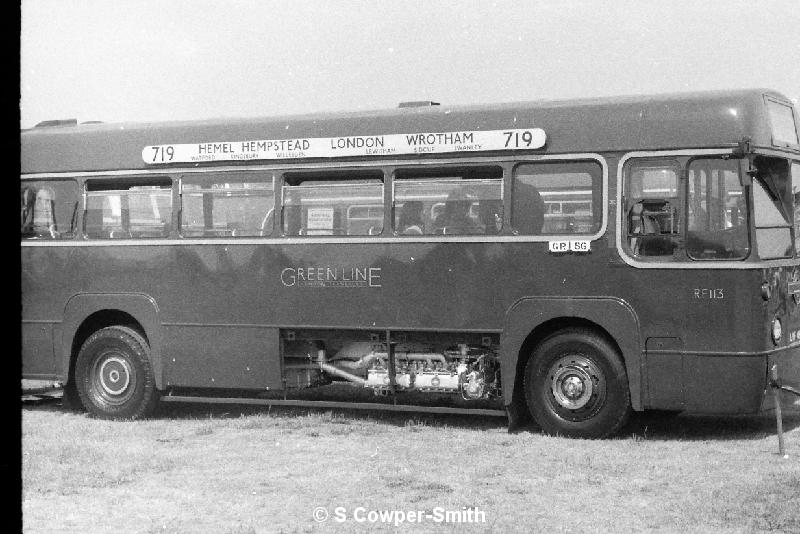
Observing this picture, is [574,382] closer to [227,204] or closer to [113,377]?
[227,204]

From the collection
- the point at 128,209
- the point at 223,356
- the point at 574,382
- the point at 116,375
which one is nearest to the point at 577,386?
the point at 574,382

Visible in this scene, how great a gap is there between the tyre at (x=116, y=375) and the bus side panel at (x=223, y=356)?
1.16 ft

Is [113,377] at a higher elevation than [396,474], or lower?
higher

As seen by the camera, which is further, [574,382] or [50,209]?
[50,209]

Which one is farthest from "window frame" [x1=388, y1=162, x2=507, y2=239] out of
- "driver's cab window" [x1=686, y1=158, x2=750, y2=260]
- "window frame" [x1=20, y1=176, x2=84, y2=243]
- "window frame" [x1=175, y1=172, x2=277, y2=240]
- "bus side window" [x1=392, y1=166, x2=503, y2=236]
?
"window frame" [x1=20, y1=176, x2=84, y2=243]

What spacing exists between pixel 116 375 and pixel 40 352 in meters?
1.00

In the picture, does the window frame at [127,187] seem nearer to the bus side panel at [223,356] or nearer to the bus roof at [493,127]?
the bus roof at [493,127]

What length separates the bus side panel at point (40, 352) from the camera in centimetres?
1230

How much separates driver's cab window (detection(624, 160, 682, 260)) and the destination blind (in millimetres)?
1006

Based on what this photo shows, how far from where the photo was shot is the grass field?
6699mm

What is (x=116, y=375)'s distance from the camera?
12.1 m

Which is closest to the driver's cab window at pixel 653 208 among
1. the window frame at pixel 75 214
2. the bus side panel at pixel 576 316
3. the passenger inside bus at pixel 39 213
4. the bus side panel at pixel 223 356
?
the bus side panel at pixel 576 316

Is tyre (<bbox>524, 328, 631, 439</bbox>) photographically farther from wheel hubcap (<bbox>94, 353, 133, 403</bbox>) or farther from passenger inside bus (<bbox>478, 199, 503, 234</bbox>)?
wheel hubcap (<bbox>94, 353, 133, 403</bbox>)

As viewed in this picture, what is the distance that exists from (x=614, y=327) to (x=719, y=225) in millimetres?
1311
